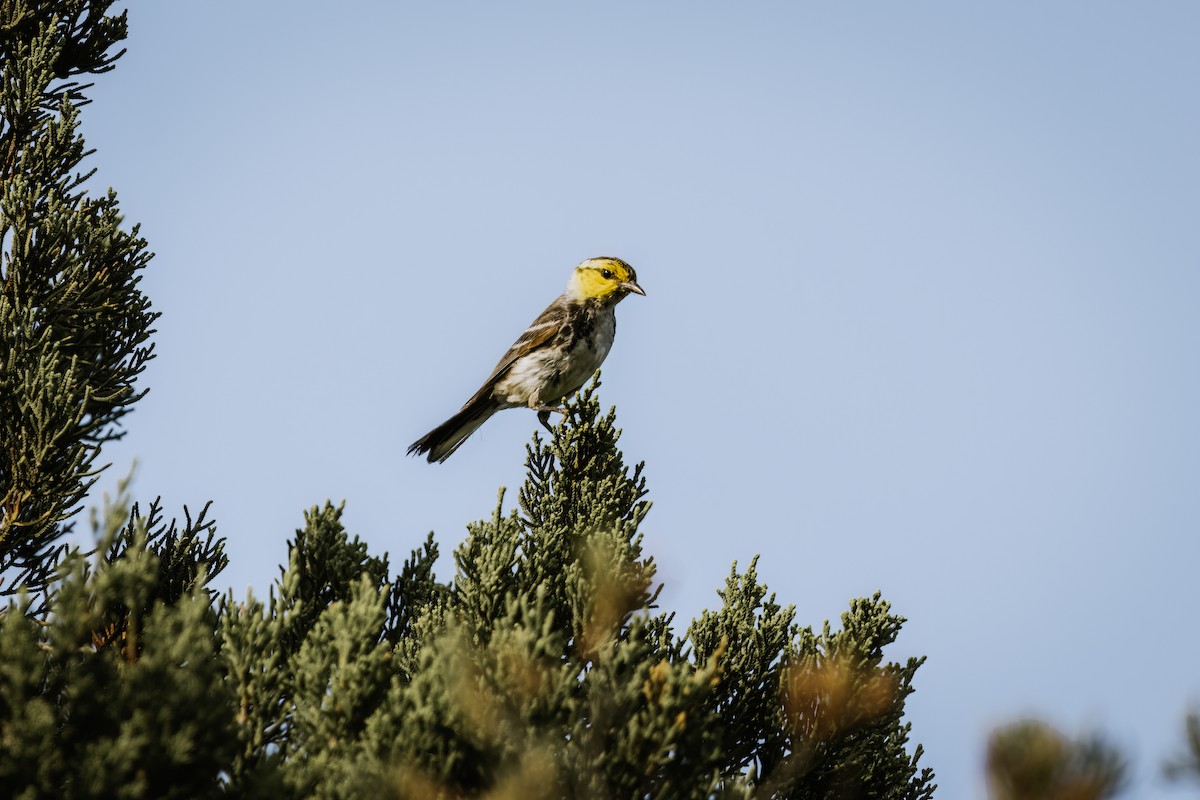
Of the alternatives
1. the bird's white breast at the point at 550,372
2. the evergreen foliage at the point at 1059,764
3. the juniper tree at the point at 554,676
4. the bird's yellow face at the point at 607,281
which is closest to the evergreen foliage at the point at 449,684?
the juniper tree at the point at 554,676

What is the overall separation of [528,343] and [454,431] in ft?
2.98

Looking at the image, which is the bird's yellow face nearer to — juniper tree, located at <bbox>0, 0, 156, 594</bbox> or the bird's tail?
the bird's tail

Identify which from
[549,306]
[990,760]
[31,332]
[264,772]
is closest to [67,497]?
[31,332]

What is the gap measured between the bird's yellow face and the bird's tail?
→ 1.18m

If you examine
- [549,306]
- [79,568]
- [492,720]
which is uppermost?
[549,306]

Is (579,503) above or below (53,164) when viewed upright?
below

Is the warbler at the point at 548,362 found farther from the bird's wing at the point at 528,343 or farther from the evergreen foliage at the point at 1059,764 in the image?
the evergreen foliage at the point at 1059,764

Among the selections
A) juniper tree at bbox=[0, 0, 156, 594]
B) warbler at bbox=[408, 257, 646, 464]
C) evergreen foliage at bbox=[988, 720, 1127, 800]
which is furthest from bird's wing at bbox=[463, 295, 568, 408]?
evergreen foliage at bbox=[988, 720, 1127, 800]

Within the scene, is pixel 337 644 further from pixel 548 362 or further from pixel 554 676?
pixel 548 362

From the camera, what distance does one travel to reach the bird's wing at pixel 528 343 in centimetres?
881

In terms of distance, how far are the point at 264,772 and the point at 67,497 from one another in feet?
6.48

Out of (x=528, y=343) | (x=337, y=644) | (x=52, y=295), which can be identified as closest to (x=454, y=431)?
(x=528, y=343)

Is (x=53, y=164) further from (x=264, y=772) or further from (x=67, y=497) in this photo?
(x=264, y=772)

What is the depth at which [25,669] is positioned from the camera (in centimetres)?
297
